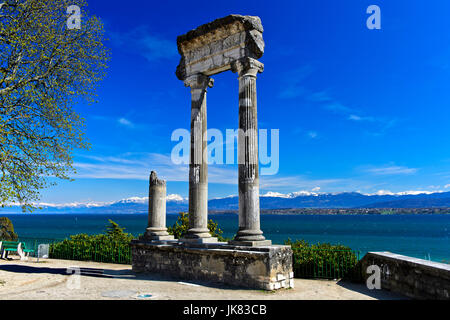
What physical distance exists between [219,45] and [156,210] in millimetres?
7420

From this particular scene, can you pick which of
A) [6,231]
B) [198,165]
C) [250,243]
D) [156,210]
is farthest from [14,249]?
[250,243]

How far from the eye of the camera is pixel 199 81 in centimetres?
1416

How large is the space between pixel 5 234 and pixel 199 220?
20.5 meters

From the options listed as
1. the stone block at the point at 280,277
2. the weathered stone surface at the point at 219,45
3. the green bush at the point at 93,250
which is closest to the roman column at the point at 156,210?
the green bush at the point at 93,250

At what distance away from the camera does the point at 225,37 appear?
1309 centimetres

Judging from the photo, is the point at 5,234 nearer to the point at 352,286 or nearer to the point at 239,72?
the point at 239,72

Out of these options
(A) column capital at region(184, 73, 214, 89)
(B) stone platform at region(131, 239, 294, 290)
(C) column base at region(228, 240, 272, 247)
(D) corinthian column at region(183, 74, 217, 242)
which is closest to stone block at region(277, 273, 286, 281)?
(B) stone platform at region(131, 239, 294, 290)

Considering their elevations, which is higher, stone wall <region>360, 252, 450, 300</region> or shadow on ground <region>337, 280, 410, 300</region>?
stone wall <region>360, 252, 450, 300</region>

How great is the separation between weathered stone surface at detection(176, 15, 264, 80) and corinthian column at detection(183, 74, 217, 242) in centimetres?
55

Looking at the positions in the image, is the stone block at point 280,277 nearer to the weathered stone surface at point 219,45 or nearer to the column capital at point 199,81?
the weathered stone surface at point 219,45

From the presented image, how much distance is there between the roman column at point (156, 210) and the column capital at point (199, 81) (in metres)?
4.45

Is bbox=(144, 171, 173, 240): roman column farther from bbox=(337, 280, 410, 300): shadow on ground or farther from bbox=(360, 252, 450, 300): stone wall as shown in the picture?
bbox=(360, 252, 450, 300): stone wall

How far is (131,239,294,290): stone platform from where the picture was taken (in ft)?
34.9
